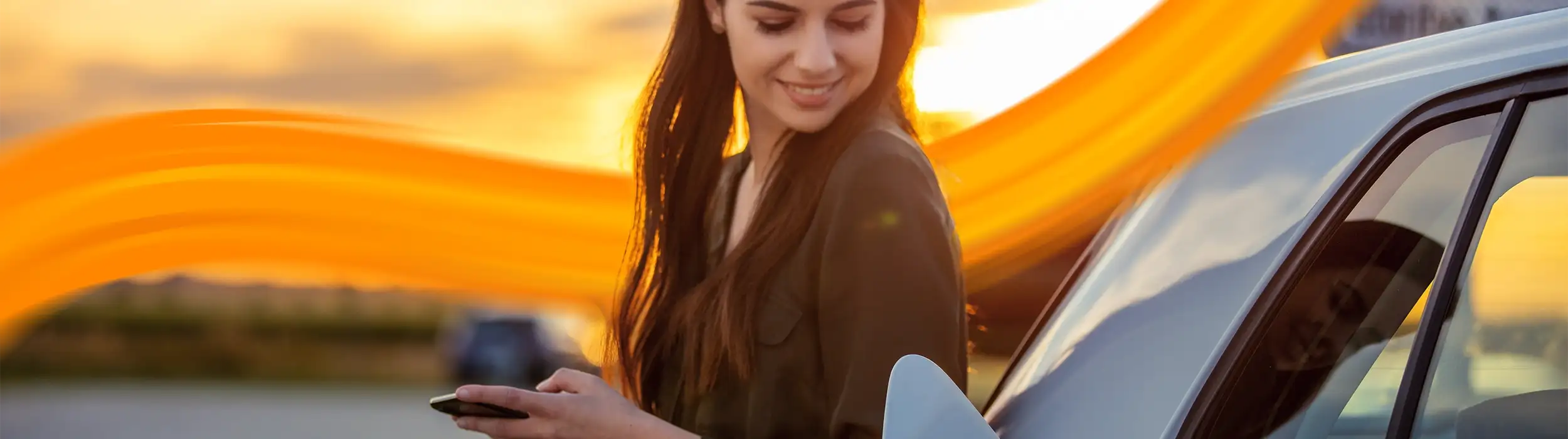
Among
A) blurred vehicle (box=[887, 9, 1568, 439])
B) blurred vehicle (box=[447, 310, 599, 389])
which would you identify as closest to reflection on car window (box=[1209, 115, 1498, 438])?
blurred vehicle (box=[887, 9, 1568, 439])

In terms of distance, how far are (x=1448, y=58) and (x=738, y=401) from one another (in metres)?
0.88

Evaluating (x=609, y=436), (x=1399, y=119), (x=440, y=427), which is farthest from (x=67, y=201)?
(x=440, y=427)

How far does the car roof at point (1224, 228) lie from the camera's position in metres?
1.23

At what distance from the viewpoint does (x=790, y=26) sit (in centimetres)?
178

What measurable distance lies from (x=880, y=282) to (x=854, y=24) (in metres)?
0.38

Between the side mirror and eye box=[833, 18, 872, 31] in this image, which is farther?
eye box=[833, 18, 872, 31]

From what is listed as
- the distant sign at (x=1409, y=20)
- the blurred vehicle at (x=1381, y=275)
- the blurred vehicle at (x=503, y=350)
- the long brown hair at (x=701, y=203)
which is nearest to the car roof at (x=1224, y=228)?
the blurred vehicle at (x=1381, y=275)

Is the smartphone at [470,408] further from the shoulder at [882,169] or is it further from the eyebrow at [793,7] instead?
the eyebrow at [793,7]

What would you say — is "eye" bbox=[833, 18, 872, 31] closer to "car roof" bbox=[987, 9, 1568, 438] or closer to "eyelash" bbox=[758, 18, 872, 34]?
"eyelash" bbox=[758, 18, 872, 34]

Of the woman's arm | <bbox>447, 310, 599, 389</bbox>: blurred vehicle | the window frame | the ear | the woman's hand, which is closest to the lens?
the window frame

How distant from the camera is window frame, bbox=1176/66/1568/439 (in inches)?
45.4

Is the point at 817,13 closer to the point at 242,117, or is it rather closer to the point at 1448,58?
the point at 1448,58

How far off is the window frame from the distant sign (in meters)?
0.69

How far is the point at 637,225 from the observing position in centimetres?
210
